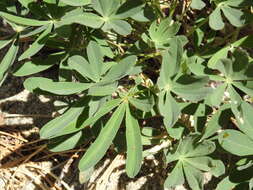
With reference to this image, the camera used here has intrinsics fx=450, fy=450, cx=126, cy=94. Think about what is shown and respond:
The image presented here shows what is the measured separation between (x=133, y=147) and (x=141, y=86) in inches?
9.2

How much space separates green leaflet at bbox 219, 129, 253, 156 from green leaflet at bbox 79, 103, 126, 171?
35cm

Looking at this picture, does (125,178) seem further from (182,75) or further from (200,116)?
(182,75)

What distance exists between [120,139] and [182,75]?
13.4 inches

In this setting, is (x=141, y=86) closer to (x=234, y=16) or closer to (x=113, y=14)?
(x=113, y=14)

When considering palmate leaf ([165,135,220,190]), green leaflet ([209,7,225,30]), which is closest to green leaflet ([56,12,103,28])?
green leaflet ([209,7,225,30])

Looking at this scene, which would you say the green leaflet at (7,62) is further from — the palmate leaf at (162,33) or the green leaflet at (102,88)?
the palmate leaf at (162,33)

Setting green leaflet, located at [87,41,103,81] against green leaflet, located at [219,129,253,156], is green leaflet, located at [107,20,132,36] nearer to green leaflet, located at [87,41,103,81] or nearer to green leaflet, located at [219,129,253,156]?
green leaflet, located at [87,41,103,81]

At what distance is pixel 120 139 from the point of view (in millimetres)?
1602

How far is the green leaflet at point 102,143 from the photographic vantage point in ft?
4.64

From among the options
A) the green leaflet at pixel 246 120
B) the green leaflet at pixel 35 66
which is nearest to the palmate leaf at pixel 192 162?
the green leaflet at pixel 246 120

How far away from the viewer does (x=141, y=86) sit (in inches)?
61.6

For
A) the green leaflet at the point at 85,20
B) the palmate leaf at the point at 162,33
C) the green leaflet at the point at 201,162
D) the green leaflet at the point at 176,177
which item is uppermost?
the green leaflet at the point at 85,20

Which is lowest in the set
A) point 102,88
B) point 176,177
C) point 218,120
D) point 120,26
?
point 176,177

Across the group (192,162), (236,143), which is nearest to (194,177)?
(192,162)
